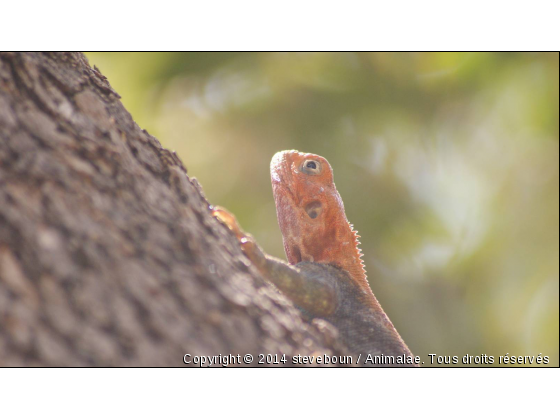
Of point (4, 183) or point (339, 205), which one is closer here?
point (4, 183)

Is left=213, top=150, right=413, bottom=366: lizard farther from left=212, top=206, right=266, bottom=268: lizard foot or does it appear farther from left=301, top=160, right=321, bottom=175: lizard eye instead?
left=212, top=206, right=266, bottom=268: lizard foot

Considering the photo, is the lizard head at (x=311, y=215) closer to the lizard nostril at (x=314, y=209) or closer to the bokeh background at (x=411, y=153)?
the lizard nostril at (x=314, y=209)

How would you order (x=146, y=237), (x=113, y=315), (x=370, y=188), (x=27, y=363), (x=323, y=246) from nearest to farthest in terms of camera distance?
1. (x=27, y=363)
2. (x=113, y=315)
3. (x=146, y=237)
4. (x=323, y=246)
5. (x=370, y=188)

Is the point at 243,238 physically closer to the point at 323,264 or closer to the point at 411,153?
the point at 323,264

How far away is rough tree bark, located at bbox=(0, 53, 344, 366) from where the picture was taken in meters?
2.00

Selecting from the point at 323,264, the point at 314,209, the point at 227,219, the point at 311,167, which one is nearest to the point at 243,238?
the point at 227,219

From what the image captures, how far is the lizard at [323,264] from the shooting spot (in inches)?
158

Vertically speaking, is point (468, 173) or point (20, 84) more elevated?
point (468, 173)

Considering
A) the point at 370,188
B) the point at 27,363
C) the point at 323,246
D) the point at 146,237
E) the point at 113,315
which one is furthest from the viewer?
the point at 370,188

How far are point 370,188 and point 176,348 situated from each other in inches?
413

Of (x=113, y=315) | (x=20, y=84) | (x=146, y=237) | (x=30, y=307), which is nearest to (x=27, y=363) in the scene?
(x=30, y=307)

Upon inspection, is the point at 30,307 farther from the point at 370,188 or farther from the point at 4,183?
the point at 370,188

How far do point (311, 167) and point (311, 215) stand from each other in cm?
53

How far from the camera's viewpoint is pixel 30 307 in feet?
6.43
